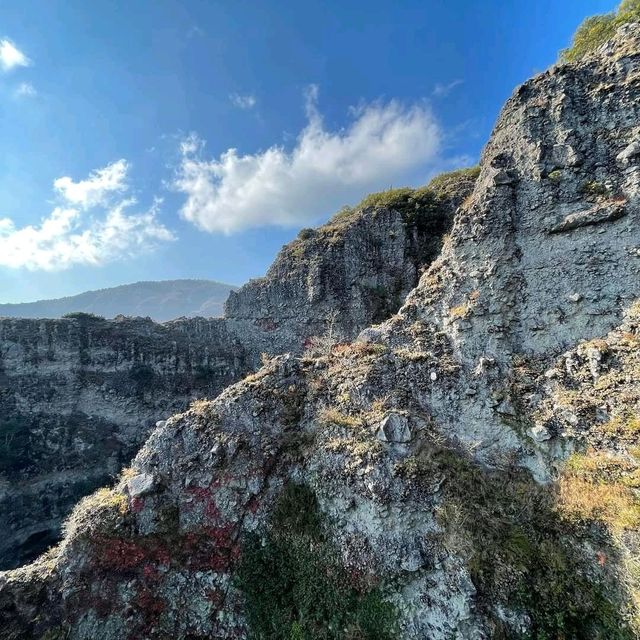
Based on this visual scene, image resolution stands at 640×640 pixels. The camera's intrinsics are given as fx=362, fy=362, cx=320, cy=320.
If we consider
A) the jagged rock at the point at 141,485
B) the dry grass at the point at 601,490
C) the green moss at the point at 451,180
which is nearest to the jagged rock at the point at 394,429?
the dry grass at the point at 601,490

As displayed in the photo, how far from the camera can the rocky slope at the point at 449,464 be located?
754 centimetres

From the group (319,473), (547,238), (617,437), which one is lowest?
(319,473)

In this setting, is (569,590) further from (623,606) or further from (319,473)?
Answer: (319,473)

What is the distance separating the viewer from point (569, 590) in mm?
7023

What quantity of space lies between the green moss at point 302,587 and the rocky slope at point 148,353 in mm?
12371

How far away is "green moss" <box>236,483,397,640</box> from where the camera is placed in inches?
316

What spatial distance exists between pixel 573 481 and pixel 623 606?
216cm

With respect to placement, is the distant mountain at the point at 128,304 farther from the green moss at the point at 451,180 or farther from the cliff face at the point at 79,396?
the green moss at the point at 451,180

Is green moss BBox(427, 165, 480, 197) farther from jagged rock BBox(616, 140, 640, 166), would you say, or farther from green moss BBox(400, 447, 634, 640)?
green moss BBox(400, 447, 634, 640)

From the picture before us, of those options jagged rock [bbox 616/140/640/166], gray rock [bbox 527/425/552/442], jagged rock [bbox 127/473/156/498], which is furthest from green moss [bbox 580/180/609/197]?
jagged rock [bbox 127/473/156/498]

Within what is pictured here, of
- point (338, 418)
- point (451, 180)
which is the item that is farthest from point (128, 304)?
point (338, 418)

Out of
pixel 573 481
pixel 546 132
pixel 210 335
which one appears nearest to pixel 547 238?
pixel 546 132

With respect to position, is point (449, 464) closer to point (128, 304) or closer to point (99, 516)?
point (99, 516)

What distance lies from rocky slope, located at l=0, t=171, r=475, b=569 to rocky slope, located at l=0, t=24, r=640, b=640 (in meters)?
10.5
